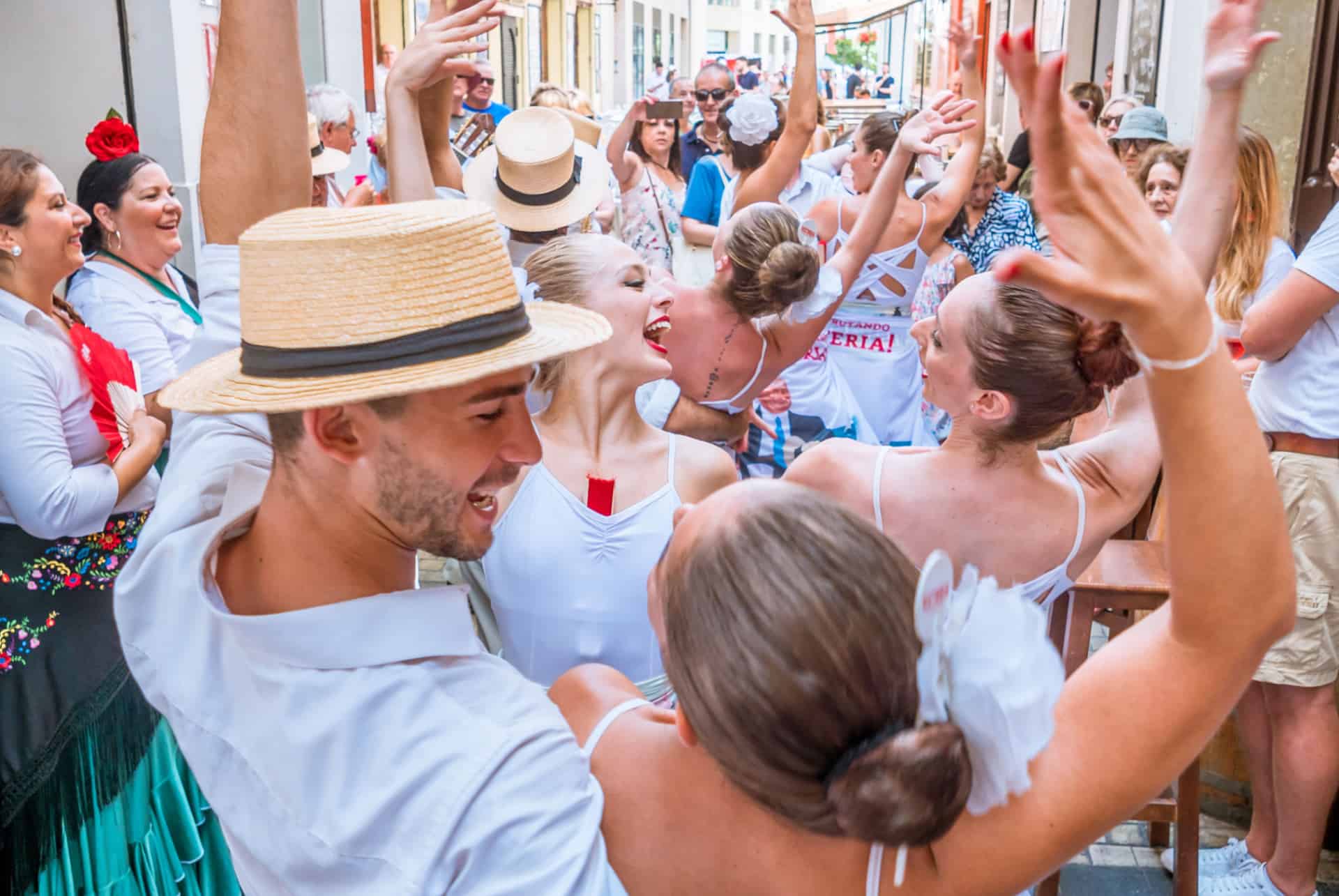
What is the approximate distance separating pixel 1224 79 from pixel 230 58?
1.35m

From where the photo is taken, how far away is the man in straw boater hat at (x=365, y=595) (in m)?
1.12

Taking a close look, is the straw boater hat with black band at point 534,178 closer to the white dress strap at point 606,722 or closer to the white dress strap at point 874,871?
the white dress strap at point 606,722

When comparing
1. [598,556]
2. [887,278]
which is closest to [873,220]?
[887,278]

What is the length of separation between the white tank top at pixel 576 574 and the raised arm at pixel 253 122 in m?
0.75

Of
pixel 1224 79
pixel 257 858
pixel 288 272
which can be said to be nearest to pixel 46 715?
pixel 257 858

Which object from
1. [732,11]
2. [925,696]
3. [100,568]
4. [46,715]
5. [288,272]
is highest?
[732,11]

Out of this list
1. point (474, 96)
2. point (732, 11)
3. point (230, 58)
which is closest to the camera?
point (230, 58)

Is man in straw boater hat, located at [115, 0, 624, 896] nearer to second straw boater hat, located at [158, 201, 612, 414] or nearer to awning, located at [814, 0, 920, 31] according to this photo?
second straw boater hat, located at [158, 201, 612, 414]

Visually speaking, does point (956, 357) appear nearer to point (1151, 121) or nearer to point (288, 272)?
point (288, 272)

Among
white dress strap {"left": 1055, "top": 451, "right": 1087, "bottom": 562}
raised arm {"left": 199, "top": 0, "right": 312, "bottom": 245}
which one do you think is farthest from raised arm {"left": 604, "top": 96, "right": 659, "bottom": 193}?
raised arm {"left": 199, "top": 0, "right": 312, "bottom": 245}

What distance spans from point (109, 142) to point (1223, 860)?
13.7 ft

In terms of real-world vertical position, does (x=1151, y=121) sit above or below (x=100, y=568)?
above

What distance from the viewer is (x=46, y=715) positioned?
8.13 feet

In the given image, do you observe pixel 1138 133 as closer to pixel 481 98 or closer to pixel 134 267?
pixel 481 98
